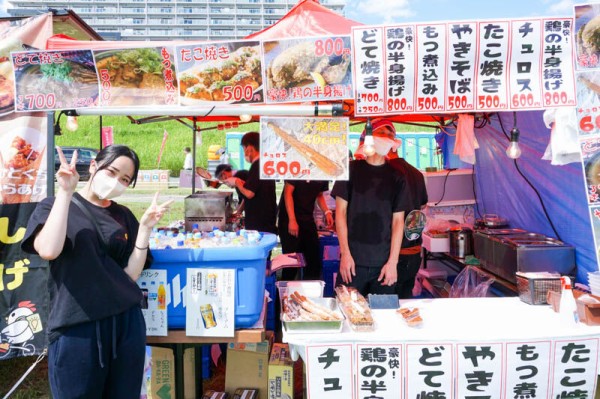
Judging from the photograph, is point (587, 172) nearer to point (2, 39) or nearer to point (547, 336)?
point (547, 336)

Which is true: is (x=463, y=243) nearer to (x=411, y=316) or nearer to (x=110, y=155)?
(x=411, y=316)

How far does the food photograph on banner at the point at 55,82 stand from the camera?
9.07 ft

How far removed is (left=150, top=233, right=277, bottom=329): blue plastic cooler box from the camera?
2555 mm

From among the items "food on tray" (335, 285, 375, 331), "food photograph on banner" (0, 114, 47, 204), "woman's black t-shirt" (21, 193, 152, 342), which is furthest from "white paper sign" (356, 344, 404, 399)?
"food photograph on banner" (0, 114, 47, 204)

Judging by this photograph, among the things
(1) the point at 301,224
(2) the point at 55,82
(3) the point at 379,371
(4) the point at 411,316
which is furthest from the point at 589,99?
(2) the point at 55,82

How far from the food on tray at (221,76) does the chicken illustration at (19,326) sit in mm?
1797

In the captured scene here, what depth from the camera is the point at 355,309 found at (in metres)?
2.73

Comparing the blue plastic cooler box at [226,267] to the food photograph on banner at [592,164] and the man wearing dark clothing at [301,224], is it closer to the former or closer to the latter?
the food photograph on banner at [592,164]

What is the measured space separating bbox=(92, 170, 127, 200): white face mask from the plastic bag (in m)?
3.25

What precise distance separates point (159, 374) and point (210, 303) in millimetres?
805

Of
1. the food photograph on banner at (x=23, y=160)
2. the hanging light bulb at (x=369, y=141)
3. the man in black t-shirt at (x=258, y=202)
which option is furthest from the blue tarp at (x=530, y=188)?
the food photograph on banner at (x=23, y=160)

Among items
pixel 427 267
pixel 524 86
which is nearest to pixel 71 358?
pixel 524 86

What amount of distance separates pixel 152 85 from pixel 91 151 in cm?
1791

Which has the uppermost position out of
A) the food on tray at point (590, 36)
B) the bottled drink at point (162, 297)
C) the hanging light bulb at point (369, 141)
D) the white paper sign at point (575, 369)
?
the food on tray at point (590, 36)
